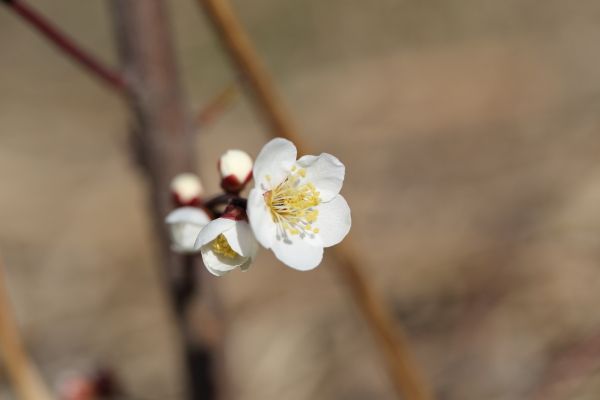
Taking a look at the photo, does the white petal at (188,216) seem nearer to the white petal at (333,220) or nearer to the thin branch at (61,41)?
the white petal at (333,220)

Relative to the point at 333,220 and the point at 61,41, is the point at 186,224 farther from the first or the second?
the point at 61,41

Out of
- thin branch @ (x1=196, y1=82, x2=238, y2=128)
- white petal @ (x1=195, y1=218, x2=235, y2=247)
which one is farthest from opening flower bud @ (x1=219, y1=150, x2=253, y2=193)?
thin branch @ (x1=196, y1=82, x2=238, y2=128)

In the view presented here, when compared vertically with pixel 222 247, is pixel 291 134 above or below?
above

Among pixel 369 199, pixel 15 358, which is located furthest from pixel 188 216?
pixel 369 199

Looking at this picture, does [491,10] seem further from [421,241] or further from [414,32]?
[421,241]

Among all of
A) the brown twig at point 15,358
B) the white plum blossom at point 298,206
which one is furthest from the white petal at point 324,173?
the brown twig at point 15,358

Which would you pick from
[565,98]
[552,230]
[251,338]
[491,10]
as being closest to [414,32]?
[491,10]
